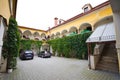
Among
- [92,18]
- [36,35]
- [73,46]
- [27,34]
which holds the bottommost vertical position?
[73,46]

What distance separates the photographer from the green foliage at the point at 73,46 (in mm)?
15566

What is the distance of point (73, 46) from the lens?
1775 centimetres

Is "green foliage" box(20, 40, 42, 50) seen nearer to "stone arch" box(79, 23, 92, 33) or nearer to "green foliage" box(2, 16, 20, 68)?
"stone arch" box(79, 23, 92, 33)

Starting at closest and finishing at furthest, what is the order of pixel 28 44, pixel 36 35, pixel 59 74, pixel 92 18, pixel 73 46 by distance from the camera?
pixel 59 74 < pixel 92 18 < pixel 73 46 < pixel 28 44 < pixel 36 35

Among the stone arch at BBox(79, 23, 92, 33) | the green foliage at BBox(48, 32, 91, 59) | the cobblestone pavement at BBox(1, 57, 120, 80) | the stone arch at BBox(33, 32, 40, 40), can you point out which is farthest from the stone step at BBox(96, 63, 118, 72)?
the stone arch at BBox(33, 32, 40, 40)

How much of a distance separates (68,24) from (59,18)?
10.8 meters

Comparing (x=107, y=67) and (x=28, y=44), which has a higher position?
(x=28, y=44)

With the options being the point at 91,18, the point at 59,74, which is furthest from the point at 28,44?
the point at 59,74

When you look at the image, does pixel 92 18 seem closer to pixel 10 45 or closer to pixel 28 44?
pixel 10 45

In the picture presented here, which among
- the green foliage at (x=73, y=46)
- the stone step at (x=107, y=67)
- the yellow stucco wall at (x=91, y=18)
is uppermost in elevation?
the yellow stucco wall at (x=91, y=18)

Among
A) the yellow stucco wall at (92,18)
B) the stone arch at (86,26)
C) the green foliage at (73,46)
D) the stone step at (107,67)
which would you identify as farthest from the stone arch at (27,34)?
the stone step at (107,67)

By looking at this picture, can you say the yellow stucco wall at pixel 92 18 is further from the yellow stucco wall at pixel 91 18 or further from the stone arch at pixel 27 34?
the stone arch at pixel 27 34

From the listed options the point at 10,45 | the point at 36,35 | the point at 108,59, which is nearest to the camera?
the point at 10,45

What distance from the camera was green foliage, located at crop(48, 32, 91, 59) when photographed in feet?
51.1
